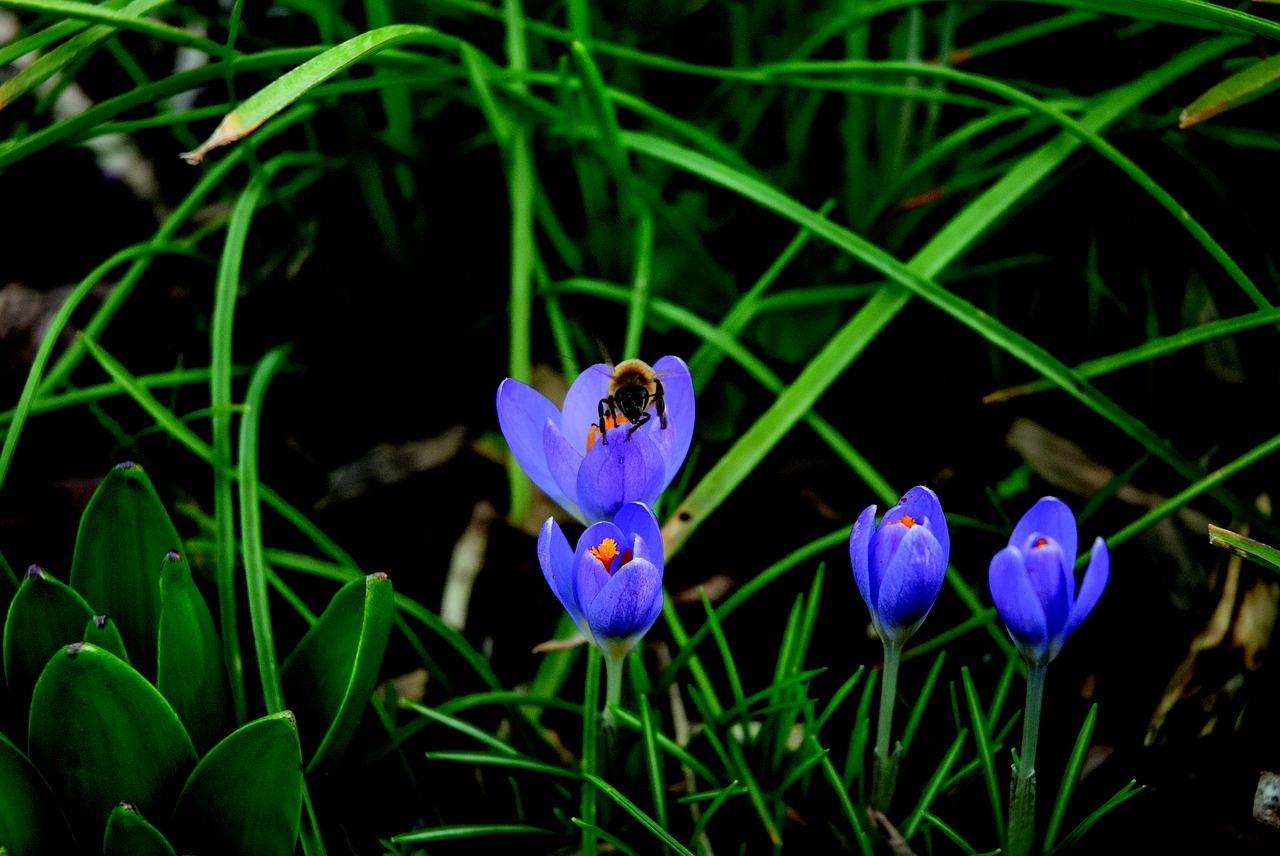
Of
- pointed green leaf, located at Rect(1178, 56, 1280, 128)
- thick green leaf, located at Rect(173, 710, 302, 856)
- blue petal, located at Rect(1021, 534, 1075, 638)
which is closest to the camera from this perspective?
blue petal, located at Rect(1021, 534, 1075, 638)

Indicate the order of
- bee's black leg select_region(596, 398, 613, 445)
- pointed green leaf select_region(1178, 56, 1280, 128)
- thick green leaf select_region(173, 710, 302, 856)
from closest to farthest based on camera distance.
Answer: thick green leaf select_region(173, 710, 302, 856), bee's black leg select_region(596, 398, 613, 445), pointed green leaf select_region(1178, 56, 1280, 128)

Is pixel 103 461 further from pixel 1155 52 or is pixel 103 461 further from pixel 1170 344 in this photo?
pixel 1155 52

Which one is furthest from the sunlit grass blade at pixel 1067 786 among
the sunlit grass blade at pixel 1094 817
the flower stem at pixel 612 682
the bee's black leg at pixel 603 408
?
the bee's black leg at pixel 603 408

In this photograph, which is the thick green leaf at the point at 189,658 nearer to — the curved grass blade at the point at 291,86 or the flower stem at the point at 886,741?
the curved grass blade at the point at 291,86

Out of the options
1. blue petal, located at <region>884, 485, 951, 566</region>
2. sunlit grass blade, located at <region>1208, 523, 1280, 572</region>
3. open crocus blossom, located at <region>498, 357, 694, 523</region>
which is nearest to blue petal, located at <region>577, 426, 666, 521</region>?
open crocus blossom, located at <region>498, 357, 694, 523</region>

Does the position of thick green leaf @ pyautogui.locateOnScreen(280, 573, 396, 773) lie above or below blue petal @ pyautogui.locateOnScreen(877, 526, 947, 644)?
below

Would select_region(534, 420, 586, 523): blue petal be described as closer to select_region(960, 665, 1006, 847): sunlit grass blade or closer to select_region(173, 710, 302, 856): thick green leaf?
select_region(173, 710, 302, 856): thick green leaf

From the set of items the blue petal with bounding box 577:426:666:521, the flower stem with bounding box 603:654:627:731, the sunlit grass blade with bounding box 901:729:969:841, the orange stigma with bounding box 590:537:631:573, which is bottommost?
the sunlit grass blade with bounding box 901:729:969:841
